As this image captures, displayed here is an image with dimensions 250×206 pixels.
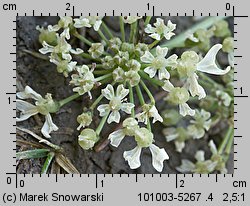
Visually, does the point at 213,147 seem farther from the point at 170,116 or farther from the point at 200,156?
the point at 170,116

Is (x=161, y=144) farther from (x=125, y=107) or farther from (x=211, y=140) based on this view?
(x=125, y=107)

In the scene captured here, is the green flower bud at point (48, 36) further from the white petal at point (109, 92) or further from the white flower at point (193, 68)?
the white flower at point (193, 68)

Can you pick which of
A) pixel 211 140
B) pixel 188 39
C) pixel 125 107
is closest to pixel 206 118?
pixel 211 140

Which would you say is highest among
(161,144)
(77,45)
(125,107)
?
(77,45)

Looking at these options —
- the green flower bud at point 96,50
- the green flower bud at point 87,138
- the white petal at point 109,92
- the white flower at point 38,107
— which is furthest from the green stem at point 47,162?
the green flower bud at point 96,50

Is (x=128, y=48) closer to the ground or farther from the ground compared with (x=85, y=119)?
farther from the ground

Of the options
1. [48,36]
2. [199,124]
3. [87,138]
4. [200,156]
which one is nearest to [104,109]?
[87,138]
